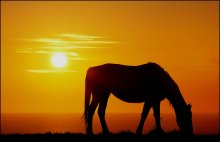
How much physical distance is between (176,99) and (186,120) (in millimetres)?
1318

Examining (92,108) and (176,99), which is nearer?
(176,99)

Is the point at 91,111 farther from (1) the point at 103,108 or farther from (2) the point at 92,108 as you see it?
(1) the point at 103,108

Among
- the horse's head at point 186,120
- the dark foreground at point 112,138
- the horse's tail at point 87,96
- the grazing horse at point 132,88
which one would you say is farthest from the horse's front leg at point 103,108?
the horse's head at point 186,120

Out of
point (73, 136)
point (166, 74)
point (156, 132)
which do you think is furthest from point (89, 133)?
point (166, 74)

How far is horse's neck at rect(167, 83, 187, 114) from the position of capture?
78.0 ft

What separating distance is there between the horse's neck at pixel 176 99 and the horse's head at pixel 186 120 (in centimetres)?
34

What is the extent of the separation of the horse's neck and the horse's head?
1.11 feet

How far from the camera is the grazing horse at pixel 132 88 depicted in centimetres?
2403

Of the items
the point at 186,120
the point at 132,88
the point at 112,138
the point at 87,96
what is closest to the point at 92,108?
the point at 87,96

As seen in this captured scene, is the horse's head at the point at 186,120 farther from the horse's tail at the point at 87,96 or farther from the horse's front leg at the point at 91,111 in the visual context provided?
the horse's tail at the point at 87,96

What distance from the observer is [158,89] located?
24594 millimetres

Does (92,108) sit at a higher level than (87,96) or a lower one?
lower

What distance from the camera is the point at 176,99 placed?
24047 mm

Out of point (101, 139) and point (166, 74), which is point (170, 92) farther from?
point (101, 139)
